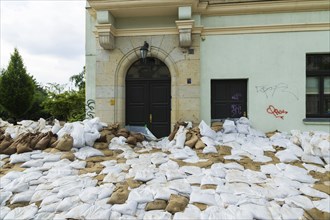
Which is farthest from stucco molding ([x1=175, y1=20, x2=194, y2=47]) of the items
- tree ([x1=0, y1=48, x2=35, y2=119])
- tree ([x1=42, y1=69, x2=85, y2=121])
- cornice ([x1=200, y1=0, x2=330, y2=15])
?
tree ([x1=0, y1=48, x2=35, y2=119])

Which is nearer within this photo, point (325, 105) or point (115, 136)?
point (115, 136)

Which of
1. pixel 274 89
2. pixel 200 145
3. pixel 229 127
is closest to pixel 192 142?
pixel 200 145

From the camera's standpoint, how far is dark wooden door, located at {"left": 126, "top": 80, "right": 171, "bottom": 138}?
7219 millimetres

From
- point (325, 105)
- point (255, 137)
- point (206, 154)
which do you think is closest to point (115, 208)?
point (206, 154)

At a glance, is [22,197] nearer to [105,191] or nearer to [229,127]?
[105,191]

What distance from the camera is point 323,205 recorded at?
2.92 meters

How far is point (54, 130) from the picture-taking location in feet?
18.4

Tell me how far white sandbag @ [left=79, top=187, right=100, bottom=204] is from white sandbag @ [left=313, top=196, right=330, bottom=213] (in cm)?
283

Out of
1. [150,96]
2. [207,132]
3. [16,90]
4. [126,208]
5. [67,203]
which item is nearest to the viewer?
[126,208]

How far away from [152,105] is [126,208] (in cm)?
465

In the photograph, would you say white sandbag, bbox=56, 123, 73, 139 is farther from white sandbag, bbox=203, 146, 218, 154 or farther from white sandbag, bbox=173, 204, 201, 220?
white sandbag, bbox=173, 204, 201, 220

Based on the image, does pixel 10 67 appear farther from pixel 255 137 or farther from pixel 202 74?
pixel 255 137

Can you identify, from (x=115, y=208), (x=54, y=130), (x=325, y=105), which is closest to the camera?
(x=115, y=208)

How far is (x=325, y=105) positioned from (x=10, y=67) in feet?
58.1
